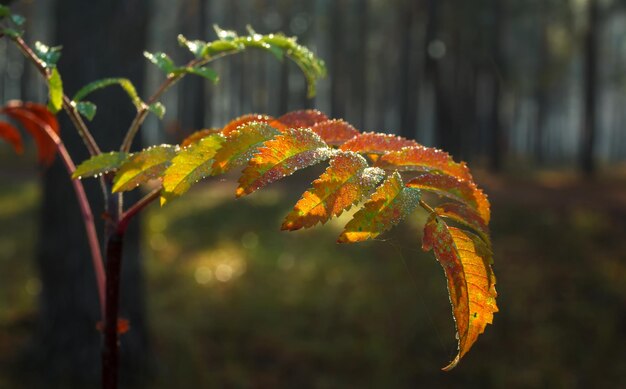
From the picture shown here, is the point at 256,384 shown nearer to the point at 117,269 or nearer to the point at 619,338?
the point at 619,338

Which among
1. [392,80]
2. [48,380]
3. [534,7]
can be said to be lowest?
[392,80]

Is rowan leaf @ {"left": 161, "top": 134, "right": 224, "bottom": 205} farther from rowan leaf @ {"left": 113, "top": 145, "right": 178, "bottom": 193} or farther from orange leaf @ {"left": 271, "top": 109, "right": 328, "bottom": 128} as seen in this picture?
orange leaf @ {"left": 271, "top": 109, "right": 328, "bottom": 128}

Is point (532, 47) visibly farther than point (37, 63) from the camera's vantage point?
Yes

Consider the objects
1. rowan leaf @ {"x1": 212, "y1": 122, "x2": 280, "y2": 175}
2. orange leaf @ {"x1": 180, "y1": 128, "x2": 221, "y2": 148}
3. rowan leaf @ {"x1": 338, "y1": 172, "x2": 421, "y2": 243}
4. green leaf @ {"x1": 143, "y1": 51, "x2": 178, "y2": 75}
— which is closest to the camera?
rowan leaf @ {"x1": 338, "y1": 172, "x2": 421, "y2": 243}

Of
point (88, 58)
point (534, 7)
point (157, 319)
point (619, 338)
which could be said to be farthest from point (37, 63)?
point (534, 7)

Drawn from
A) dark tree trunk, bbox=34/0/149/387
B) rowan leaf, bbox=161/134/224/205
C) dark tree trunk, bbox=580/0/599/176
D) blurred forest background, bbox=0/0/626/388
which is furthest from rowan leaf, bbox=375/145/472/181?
dark tree trunk, bbox=580/0/599/176

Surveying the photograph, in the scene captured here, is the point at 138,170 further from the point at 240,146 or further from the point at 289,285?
the point at 289,285

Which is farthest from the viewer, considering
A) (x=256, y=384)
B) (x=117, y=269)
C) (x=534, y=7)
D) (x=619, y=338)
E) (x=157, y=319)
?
(x=534, y=7)

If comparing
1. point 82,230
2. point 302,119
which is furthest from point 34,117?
point 82,230

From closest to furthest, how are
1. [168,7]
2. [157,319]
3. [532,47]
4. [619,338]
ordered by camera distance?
[157,319] < [619,338] < [532,47] < [168,7]
